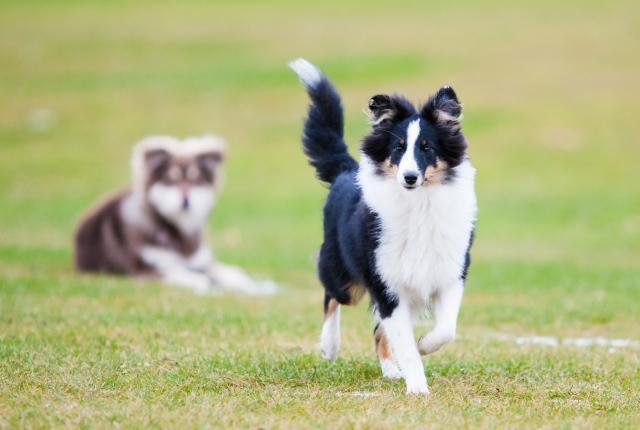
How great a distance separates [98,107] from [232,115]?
161 inches

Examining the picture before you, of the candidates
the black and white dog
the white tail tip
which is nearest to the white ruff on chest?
the black and white dog

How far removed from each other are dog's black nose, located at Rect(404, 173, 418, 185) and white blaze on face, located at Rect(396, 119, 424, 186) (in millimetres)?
13

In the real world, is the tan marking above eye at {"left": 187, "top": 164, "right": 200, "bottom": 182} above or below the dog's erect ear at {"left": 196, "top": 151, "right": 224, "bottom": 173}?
below

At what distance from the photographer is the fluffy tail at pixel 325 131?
28.3 feet

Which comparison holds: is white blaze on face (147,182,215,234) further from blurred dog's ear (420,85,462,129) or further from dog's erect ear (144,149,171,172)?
blurred dog's ear (420,85,462,129)

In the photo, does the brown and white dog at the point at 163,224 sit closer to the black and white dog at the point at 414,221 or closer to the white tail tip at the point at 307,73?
the white tail tip at the point at 307,73

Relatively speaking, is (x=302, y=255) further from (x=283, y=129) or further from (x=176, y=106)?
(x=176, y=106)

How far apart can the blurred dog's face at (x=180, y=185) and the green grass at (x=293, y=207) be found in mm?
1337

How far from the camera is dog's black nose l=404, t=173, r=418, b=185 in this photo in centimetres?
683

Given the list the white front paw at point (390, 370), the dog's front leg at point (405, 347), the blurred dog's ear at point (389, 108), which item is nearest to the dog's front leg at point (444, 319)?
the dog's front leg at point (405, 347)

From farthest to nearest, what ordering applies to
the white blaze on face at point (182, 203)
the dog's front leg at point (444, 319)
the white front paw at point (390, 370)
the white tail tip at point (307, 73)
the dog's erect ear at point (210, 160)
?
1. the dog's erect ear at point (210, 160)
2. the white blaze on face at point (182, 203)
3. the white tail tip at point (307, 73)
4. the white front paw at point (390, 370)
5. the dog's front leg at point (444, 319)

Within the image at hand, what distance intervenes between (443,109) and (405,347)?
5.34 ft

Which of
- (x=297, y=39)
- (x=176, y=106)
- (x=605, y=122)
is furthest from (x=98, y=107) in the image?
(x=605, y=122)

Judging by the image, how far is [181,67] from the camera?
35.4 metres
